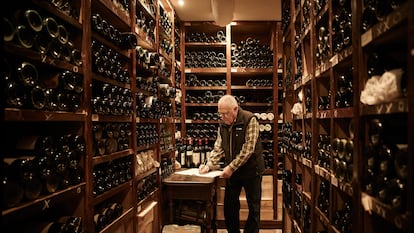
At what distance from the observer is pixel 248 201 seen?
13.9 ft

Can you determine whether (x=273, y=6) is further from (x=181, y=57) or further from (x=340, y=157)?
(x=340, y=157)

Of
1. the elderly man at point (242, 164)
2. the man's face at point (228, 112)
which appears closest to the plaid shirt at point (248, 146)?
A: the elderly man at point (242, 164)

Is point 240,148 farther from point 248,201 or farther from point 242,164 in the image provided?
point 248,201

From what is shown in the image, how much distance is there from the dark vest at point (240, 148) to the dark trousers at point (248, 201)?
0.08m

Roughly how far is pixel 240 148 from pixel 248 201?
2.08 feet

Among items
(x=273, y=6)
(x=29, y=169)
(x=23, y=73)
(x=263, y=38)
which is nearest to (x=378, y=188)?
(x=29, y=169)

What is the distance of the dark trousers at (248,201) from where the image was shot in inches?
165

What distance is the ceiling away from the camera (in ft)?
17.2

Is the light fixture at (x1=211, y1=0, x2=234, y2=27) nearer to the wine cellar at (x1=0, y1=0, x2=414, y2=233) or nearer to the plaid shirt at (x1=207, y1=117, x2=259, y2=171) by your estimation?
the wine cellar at (x1=0, y1=0, x2=414, y2=233)

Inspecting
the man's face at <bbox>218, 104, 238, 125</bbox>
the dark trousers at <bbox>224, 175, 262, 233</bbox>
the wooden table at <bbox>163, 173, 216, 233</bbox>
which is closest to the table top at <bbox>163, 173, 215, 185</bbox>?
the wooden table at <bbox>163, 173, 216, 233</bbox>

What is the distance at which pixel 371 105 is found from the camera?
165cm

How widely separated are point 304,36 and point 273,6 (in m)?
2.14

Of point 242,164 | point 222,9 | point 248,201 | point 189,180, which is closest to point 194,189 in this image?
point 189,180

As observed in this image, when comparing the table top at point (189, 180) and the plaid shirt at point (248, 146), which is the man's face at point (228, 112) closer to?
the plaid shirt at point (248, 146)
